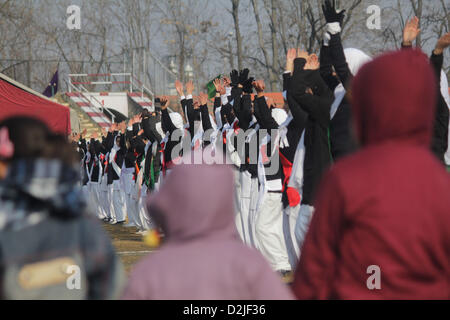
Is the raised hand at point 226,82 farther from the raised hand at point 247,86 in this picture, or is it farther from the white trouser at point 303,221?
the white trouser at point 303,221

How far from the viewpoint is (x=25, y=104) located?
21.5m

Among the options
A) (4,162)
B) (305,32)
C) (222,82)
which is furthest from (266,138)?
(305,32)

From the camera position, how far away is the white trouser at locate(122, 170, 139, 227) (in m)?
17.5

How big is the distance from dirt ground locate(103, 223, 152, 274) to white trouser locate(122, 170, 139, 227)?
0.26m

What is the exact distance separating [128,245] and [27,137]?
35.4 ft

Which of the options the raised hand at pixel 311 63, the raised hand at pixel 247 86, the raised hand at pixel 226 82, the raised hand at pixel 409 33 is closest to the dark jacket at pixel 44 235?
the raised hand at pixel 409 33

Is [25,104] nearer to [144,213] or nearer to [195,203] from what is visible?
[144,213]

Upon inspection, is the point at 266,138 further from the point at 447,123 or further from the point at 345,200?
the point at 345,200

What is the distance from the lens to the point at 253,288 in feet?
9.21

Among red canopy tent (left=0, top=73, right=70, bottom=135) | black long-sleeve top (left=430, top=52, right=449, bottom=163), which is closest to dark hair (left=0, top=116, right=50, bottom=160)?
black long-sleeve top (left=430, top=52, right=449, bottom=163)

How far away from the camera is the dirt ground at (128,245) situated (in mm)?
11328

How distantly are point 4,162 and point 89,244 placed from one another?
464mm

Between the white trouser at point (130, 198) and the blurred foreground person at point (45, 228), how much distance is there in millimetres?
14163

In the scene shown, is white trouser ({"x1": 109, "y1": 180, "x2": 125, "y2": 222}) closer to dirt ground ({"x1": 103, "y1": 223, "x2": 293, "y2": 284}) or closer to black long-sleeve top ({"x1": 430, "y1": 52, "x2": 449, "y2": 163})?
dirt ground ({"x1": 103, "y1": 223, "x2": 293, "y2": 284})
